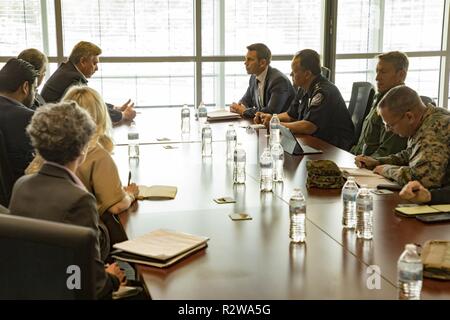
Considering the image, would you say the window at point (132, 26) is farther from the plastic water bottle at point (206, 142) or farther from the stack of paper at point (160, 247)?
the stack of paper at point (160, 247)

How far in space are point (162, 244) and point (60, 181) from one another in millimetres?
512

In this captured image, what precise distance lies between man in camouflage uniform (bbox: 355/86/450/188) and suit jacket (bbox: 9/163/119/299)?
180 cm

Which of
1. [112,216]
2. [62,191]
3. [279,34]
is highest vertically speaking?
[279,34]

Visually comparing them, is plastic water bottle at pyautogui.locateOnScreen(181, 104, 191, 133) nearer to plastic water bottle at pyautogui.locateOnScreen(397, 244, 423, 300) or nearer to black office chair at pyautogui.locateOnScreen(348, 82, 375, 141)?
black office chair at pyautogui.locateOnScreen(348, 82, 375, 141)

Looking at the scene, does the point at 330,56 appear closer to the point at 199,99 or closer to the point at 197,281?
the point at 199,99

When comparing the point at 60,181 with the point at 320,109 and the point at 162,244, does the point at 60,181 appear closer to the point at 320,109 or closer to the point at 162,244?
the point at 162,244

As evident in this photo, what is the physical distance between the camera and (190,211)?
2916 mm

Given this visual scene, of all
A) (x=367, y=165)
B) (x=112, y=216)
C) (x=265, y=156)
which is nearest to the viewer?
(x=112, y=216)

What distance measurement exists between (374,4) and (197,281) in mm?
6350

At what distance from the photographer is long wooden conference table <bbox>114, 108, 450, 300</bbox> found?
6.61 ft

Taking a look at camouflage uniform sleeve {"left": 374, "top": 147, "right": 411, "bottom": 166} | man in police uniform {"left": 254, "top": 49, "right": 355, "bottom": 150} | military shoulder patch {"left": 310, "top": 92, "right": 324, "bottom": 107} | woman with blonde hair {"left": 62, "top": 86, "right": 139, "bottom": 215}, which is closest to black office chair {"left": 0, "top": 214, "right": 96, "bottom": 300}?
woman with blonde hair {"left": 62, "top": 86, "right": 139, "bottom": 215}

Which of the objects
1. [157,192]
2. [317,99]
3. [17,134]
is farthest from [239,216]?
[317,99]

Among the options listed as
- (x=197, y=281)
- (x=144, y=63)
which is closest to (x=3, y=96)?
(x=197, y=281)

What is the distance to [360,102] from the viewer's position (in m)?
5.46
